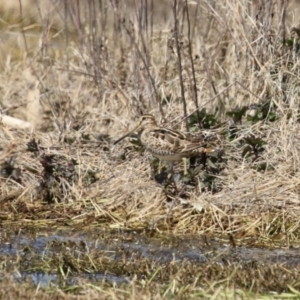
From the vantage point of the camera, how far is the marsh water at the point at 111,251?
516 cm

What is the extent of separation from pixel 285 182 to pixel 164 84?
1.96m

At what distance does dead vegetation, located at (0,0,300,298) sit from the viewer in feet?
21.7

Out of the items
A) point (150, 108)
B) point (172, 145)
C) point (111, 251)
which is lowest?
point (150, 108)

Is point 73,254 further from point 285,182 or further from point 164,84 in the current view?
point 164,84

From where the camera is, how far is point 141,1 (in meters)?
7.80

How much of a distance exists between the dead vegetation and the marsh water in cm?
22

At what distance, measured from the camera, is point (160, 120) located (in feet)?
25.5

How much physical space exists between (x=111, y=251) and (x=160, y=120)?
2.25 m

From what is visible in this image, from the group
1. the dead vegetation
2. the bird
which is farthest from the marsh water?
the bird

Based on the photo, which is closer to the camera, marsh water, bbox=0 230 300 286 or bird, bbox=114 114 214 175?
marsh water, bbox=0 230 300 286

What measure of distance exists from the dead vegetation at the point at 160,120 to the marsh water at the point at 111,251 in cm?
22

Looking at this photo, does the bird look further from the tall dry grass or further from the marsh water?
the marsh water

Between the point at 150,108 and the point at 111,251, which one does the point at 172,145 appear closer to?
the point at 111,251

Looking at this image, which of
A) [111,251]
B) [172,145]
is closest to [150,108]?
[172,145]
